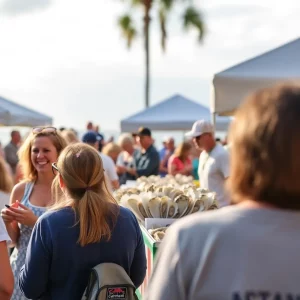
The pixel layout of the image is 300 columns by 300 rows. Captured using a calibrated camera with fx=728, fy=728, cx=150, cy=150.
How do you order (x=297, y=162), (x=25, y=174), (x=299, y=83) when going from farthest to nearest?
(x=25, y=174), (x=299, y=83), (x=297, y=162)

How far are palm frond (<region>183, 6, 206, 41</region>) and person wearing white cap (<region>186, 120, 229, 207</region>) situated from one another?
1047 inches

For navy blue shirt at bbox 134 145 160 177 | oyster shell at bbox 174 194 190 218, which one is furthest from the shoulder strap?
navy blue shirt at bbox 134 145 160 177

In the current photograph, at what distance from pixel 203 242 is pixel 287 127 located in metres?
0.32

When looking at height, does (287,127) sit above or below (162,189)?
above

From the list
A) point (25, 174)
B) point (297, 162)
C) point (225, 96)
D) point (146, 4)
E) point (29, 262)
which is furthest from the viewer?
point (146, 4)

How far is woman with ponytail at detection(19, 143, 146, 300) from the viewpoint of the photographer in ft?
9.80

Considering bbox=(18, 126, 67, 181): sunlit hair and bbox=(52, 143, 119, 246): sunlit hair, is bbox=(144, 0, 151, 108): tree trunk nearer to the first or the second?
bbox=(18, 126, 67, 181): sunlit hair

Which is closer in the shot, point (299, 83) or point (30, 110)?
point (299, 83)

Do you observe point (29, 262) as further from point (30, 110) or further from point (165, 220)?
point (30, 110)

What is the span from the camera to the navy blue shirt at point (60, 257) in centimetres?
298

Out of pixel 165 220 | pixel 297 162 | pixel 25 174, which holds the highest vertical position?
pixel 297 162

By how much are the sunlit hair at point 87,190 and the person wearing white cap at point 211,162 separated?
12.4 feet

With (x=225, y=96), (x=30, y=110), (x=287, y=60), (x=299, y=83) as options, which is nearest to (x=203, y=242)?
(x=299, y=83)

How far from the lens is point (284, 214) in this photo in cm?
164
